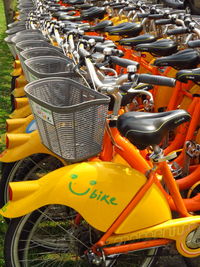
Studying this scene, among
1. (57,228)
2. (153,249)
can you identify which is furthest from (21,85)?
(153,249)

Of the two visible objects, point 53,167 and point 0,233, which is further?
point 0,233

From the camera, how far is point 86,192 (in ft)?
6.41

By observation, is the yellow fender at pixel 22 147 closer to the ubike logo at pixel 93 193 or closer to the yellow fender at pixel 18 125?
the yellow fender at pixel 18 125

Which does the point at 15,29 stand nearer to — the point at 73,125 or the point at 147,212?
the point at 73,125

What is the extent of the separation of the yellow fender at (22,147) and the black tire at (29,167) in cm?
16

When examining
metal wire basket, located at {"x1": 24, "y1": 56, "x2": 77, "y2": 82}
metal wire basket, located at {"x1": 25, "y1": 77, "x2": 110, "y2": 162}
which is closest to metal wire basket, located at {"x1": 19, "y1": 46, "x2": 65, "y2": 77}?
metal wire basket, located at {"x1": 24, "y1": 56, "x2": 77, "y2": 82}

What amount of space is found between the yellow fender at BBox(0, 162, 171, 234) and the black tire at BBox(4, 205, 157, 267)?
0.18 metres

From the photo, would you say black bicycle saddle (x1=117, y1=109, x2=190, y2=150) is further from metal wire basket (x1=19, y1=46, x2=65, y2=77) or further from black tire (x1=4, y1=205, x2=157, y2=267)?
metal wire basket (x1=19, y1=46, x2=65, y2=77)

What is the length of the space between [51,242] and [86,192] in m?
0.67

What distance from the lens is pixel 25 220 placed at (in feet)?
6.86

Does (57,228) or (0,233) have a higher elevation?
(57,228)

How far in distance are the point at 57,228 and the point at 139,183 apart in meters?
0.86

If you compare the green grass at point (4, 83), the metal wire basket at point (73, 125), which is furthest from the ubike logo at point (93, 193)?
the green grass at point (4, 83)

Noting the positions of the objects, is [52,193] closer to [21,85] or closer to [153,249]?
[153,249]
